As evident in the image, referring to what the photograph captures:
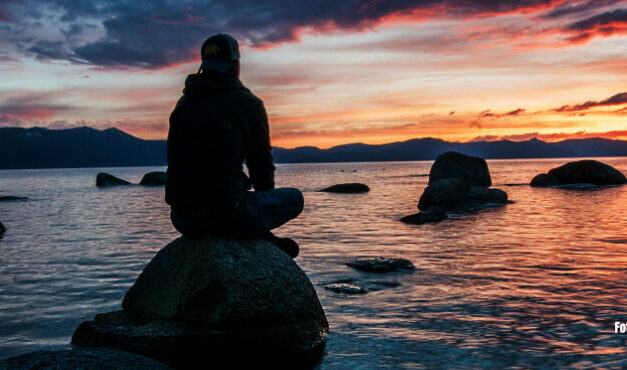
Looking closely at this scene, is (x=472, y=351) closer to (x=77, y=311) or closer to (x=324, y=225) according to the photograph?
(x=77, y=311)


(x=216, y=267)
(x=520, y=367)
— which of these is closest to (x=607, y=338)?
(x=520, y=367)

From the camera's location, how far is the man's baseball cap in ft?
17.6

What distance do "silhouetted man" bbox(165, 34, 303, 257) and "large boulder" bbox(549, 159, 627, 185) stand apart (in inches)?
1475

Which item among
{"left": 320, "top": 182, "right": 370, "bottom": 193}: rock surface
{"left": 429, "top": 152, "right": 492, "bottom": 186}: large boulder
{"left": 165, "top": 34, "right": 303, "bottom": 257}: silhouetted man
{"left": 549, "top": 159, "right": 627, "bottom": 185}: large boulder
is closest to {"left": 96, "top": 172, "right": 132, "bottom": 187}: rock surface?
{"left": 320, "top": 182, "right": 370, "bottom": 193}: rock surface

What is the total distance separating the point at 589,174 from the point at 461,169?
1233cm

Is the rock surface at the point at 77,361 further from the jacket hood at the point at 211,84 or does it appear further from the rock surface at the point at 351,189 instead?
the rock surface at the point at 351,189

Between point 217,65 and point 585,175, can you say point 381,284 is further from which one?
point 585,175

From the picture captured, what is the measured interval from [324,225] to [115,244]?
22.5 ft

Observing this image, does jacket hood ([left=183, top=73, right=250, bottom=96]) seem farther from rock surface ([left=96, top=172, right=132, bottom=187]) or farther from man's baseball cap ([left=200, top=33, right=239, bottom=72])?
rock surface ([left=96, top=172, right=132, bottom=187])

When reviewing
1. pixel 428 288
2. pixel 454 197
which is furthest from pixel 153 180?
pixel 428 288

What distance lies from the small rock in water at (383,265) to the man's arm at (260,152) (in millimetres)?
4579

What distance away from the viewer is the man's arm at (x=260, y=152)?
210 inches

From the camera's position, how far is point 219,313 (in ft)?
16.9

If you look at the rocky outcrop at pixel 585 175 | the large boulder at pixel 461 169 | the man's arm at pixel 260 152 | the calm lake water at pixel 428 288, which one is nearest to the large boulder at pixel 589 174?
the rocky outcrop at pixel 585 175
